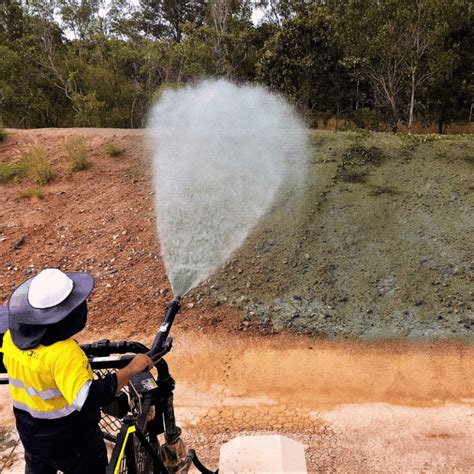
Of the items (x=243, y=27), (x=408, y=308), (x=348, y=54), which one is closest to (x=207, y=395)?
(x=408, y=308)

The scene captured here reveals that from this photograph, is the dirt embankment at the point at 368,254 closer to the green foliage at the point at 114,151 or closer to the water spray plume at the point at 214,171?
the water spray plume at the point at 214,171

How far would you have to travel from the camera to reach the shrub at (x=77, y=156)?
1045 cm

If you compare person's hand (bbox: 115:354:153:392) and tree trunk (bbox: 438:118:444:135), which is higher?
tree trunk (bbox: 438:118:444:135)

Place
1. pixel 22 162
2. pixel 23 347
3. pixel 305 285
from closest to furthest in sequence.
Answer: pixel 23 347 → pixel 305 285 → pixel 22 162

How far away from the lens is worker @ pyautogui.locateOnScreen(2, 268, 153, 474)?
2.08 meters

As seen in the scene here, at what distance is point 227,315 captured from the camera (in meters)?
6.25

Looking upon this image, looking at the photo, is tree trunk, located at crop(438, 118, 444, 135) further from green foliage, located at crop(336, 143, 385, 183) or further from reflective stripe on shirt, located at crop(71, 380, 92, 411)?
reflective stripe on shirt, located at crop(71, 380, 92, 411)

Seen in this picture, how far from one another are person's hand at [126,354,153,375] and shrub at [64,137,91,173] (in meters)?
8.86

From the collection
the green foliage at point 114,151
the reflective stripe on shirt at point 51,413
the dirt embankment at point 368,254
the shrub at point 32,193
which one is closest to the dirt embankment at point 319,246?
the dirt embankment at point 368,254

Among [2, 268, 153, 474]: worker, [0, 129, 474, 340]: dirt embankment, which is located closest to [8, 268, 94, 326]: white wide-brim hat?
[2, 268, 153, 474]: worker

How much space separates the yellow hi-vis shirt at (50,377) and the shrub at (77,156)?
8752 millimetres

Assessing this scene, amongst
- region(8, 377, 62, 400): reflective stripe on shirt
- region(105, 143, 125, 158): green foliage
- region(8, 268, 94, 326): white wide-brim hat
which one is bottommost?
region(8, 377, 62, 400): reflective stripe on shirt

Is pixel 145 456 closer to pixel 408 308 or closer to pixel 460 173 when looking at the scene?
pixel 408 308

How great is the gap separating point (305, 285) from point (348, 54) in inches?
390
